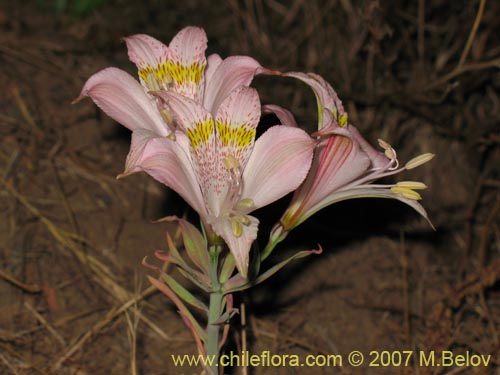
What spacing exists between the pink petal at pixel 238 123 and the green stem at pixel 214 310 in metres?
0.18

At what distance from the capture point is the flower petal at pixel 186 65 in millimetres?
1287

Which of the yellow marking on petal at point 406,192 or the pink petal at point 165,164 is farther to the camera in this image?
the yellow marking on petal at point 406,192

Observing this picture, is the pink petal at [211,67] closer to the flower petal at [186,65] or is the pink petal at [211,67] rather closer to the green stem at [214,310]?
the flower petal at [186,65]

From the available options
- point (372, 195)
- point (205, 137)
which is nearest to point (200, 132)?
point (205, 137)

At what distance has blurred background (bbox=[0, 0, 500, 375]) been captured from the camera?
1.70 meters

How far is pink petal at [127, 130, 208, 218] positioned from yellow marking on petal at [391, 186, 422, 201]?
359 millimetres

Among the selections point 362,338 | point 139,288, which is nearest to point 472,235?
point 362,338

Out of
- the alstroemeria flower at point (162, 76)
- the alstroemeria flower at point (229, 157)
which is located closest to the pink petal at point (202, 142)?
the alstroemeria flower at point (229, 157)

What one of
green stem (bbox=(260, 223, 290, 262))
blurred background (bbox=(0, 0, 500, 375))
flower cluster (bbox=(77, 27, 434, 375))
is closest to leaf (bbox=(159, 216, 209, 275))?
flower cluster (bbox=(77, 27, 434, 375))

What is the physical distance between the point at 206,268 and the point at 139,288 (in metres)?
0.42

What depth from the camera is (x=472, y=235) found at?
216 cm

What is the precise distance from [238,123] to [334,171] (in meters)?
0.20

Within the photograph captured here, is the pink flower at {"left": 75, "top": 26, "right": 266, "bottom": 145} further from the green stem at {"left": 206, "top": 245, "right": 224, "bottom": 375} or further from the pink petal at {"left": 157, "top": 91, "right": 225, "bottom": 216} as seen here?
the green stem at {"left": 206, "top": 245, "right": 224, "bottom": 375}

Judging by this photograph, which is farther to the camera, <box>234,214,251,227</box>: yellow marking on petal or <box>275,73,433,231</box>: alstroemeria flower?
<box>275,73,433,231</box>: alstroemeria flower
